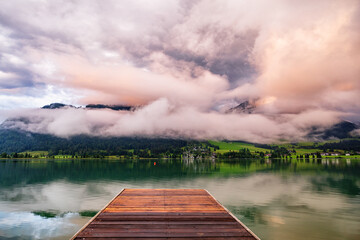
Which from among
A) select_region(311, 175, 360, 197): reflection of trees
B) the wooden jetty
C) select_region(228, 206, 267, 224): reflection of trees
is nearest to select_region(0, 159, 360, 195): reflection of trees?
select_region(311, 175, 360, 197): reflection of trees

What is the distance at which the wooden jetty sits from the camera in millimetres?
13680

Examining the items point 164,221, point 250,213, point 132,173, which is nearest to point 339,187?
point 250,213

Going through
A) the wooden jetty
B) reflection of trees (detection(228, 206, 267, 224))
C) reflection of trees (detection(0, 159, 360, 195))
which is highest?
the wooden jetty

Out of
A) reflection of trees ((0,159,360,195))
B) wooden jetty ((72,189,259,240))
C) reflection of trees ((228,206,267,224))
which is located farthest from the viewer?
reflection of trees ((0,159,360,195))

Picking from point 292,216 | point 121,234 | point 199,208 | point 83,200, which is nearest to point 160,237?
point 121,234

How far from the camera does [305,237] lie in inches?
877

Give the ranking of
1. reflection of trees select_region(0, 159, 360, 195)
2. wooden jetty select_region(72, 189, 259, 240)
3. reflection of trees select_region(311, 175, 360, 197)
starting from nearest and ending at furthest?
wooden jetty select_region(72, 189, 259, 240) → reflection of trees select_region(311, 175, 360, 197) → reflection of trees select_region(0, 159, 360, 195)

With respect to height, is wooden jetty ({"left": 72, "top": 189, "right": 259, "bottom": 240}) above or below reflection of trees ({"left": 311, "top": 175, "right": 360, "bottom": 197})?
above

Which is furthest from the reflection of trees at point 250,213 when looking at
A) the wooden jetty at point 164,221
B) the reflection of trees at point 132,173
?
the reflection of trees at point 132,173

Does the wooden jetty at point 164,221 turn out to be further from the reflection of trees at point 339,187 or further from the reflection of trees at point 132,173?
the reflection of trees at point 132,173

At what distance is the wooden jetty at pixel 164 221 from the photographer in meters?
13.7

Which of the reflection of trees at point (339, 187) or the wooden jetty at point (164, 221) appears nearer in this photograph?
the wooden jetty at point (164, 221)

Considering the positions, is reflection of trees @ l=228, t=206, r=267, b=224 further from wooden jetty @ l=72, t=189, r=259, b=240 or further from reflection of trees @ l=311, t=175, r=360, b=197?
reflection of trees @ l=311, t=175, r=360, b=197

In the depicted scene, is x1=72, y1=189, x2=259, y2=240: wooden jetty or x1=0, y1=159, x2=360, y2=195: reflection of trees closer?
x1=72, y1=189, x2=259, y2=240: wooden jetty
